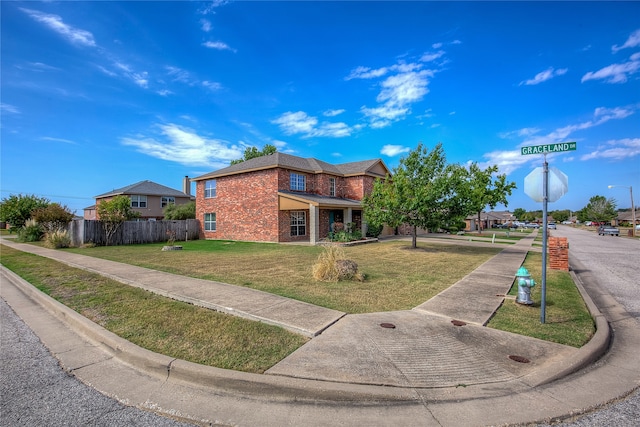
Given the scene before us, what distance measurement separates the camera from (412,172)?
17.5m

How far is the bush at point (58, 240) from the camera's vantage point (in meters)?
18.2

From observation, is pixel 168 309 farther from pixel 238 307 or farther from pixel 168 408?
pixel 168 408

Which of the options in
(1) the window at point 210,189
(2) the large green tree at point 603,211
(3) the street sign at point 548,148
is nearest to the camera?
(3) the street sign at point 548,148

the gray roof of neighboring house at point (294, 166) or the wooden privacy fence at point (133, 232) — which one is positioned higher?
the gray roof of neighboring house at point (294, 166)

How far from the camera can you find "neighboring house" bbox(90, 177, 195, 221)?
3775cm

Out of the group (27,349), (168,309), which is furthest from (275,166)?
(27,349)

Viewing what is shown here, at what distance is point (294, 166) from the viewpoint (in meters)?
22.4

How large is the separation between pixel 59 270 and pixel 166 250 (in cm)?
681

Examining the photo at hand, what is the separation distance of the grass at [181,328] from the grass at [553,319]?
3.52 m

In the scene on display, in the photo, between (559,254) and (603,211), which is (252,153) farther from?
(603,211)

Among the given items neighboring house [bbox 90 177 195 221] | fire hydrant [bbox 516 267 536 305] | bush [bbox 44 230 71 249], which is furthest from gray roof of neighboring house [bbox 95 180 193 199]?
fire hydrant [bbox 516 267 536 305]

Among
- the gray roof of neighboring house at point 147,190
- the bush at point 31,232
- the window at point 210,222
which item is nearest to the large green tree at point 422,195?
the window at point 210,222

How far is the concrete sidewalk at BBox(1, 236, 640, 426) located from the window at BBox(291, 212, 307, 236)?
55.5ft

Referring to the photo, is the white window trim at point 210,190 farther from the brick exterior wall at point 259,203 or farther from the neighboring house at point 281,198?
the brick exterior wall at point 259,203
